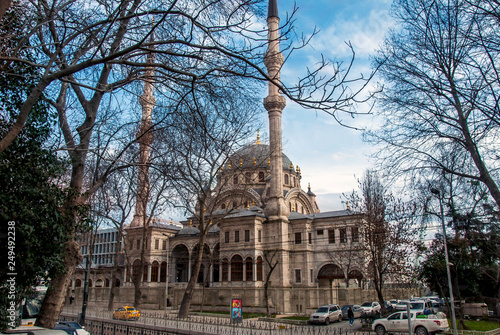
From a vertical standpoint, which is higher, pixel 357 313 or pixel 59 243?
pixel 59 243

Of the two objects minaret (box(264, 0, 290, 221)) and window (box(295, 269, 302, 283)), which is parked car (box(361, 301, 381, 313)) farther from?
minaret (box(264, 0, 290, 221))

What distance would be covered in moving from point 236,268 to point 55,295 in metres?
32.0

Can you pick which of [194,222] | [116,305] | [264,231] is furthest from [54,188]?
[194,222]

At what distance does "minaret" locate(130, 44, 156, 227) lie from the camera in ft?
30.8

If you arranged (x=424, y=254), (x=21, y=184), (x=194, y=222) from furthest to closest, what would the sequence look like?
(x=194, y=222)
(x=424, y=254)
(x=21, y=184)

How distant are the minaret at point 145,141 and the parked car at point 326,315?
1262cm

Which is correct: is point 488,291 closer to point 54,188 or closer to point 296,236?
point 296,236

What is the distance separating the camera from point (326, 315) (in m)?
23.2

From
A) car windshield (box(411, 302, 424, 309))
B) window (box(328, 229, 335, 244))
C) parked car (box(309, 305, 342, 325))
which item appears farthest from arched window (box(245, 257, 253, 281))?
car windshield (box(411, 302, 424, 309))

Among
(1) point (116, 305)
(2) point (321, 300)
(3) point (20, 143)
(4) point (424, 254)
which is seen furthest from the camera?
(1) point (116, 305)

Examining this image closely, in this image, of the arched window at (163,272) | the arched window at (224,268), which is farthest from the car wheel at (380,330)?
the arched window at (163,272)

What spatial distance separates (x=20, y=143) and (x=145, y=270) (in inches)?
1582

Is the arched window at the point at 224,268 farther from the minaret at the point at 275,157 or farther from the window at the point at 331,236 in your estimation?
the window at the point at 331,236

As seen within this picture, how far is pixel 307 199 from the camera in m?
52.2
